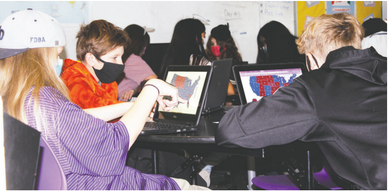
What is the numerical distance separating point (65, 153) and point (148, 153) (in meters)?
1.13

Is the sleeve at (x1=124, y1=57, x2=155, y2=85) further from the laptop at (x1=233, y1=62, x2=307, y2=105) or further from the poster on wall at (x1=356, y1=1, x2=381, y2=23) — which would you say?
the poster on wall at (x1=356, y1=1, x2=381, y2=23)

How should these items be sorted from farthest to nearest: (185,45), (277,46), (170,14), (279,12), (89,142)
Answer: (279,12) → (170,14) → (277,46) → (185,45) → (89,142)

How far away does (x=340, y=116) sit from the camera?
902 millimetres

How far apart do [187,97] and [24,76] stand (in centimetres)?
87

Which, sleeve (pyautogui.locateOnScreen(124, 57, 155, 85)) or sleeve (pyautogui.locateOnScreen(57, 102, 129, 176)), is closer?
sleeve (pyautogui.locateOnScreen(57, 102, 129, 176))

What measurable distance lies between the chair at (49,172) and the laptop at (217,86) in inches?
44.7

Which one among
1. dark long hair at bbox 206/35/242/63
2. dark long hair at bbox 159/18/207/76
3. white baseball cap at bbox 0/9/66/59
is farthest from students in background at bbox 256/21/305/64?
white baseball cap at bbox 0/9/66/59

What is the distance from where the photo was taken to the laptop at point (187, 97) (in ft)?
4.97

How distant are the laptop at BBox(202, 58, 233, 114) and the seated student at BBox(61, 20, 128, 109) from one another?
51cm

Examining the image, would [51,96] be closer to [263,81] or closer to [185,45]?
[263,81]

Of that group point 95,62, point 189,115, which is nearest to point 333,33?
point 189,115

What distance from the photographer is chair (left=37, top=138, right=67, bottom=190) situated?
2.19 feet

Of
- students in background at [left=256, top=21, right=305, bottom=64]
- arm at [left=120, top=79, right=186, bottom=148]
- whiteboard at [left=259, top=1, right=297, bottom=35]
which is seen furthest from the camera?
whiteboard at [left=259, top=1, right=297, bottom=35]

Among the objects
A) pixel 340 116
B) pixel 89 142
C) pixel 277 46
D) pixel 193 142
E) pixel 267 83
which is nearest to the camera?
pixel 89 142
